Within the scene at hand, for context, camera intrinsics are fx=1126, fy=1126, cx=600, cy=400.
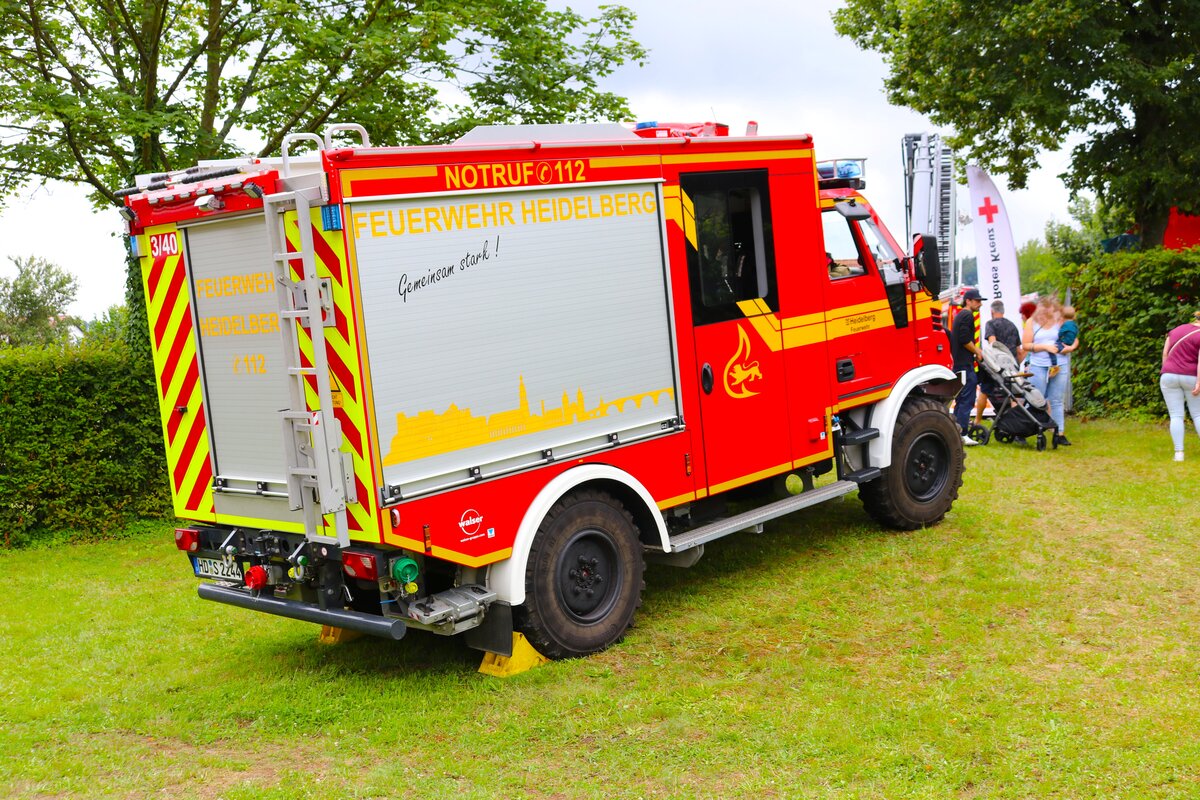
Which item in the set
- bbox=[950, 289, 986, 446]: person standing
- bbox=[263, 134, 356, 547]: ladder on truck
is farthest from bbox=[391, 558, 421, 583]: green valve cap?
bbox=[950, 289, 986, 446]: person standing

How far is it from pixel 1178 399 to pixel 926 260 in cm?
443

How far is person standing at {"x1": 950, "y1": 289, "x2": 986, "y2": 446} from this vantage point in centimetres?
1307

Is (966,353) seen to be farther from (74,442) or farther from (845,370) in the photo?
(74,442)

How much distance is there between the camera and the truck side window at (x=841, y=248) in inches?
331

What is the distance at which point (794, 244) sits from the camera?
7.89m

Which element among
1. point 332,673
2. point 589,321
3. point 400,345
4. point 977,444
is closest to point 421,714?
point 332,673

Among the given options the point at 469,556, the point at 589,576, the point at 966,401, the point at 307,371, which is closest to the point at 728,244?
the point at 589,576

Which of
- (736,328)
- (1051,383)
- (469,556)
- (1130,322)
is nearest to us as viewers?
(469,556)

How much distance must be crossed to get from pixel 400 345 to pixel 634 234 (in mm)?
1795

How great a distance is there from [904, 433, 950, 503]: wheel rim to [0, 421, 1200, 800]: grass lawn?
0.33 meters

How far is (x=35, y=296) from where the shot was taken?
25828 mm

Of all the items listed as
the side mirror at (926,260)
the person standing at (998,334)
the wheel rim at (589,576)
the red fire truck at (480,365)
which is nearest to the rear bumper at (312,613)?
the red fire truck at (480,365)

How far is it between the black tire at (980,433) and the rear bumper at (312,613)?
9.07m

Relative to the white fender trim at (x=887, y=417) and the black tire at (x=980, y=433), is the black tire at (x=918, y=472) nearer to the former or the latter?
the white fender trim at (x=887, y=417)
